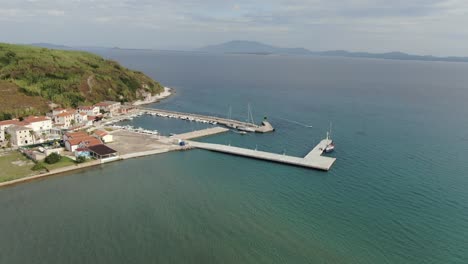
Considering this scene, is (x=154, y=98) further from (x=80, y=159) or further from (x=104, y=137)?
(x=80, y=159)

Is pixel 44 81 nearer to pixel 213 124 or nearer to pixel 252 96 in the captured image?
pixel 213 124

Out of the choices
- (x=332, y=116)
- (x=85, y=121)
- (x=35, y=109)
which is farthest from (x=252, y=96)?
A: (x=35, y=109)

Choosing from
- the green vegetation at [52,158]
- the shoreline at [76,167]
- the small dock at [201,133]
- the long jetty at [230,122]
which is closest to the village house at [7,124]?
the green vegetation at [52,158]

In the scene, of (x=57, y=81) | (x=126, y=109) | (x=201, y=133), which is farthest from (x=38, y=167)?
(x=57, y=81)

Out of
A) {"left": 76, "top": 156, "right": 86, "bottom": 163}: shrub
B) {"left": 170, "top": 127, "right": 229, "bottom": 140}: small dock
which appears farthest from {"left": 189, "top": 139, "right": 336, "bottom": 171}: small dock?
{"left": 76, "top": 156, "right": 86, "bottom": 163}: shrub

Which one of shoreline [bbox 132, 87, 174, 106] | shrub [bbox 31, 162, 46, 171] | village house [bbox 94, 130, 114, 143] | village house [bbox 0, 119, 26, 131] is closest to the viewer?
shrub [bbox 31, 162, 46, 171]

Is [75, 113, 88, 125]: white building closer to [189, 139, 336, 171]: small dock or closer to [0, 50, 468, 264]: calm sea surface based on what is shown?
[0, 50, 468, 264]: calm sea surface
